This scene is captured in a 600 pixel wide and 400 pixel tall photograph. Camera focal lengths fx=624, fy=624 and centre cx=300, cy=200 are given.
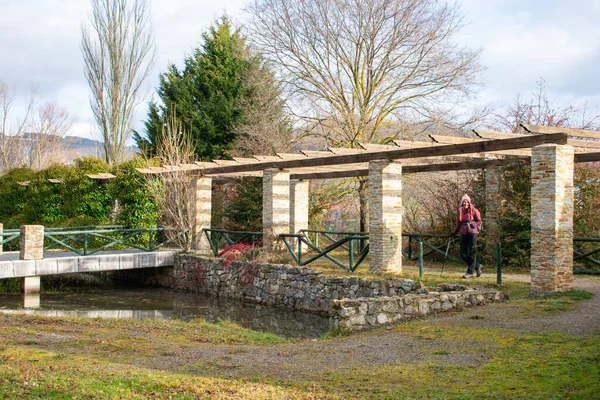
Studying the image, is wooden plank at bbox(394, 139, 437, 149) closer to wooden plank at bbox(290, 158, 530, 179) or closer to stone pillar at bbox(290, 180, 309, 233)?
wooden plank at bbox(290, 158, 530, 179)

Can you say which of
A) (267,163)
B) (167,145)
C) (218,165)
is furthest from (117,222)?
(267,163)

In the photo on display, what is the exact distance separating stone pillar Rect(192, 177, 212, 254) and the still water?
10.4 ft

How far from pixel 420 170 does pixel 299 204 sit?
18.9ft

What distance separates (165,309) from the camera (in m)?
15.5

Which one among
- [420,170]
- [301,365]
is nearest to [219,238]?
[420,170]

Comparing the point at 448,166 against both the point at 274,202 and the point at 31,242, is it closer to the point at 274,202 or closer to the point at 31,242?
the point at 274,202

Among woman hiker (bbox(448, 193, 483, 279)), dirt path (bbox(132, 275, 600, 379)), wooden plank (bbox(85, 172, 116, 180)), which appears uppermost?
wooden plank (bbox(85, 172, 116, 180))

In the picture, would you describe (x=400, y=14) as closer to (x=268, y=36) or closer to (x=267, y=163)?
(x=268, y=36)

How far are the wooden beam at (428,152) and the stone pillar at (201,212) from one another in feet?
10.2

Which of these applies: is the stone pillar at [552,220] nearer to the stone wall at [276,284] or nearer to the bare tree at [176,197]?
the stone wall at [276,284]

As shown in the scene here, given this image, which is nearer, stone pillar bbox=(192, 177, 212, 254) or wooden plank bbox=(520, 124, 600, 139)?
wooden plank bbox=(520, 124, 600, 139)

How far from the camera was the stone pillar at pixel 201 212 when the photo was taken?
71.2 ft

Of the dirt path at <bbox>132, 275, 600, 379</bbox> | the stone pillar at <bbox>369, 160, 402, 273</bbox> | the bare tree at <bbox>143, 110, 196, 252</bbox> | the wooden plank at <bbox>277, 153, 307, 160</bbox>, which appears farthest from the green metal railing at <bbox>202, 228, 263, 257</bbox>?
the dirt path at <bbox>132, 275, 600, 379</bbox>

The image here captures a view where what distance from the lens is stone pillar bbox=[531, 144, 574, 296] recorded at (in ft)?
35.7
